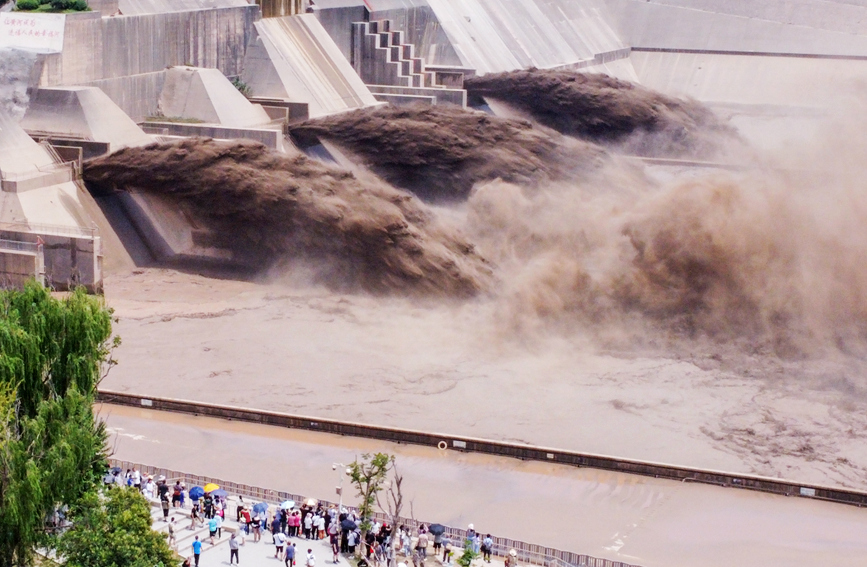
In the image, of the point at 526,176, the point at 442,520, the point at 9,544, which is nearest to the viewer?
the point at 9,544

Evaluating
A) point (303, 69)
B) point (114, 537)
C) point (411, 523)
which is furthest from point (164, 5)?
point (114, 537)

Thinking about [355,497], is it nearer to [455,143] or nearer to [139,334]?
[139,334]

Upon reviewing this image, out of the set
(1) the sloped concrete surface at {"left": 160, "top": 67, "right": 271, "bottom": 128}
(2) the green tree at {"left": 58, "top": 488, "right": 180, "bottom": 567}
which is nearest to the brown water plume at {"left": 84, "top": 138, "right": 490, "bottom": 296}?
(1) the sloped concrete surface at {"left": 160, "top": 67, "right": 271, "bottom": 128}

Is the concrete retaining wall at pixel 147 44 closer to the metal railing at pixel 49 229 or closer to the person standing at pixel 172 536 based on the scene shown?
the metal railing at pixel 49 229

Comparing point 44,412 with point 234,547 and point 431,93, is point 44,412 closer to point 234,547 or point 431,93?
point 234,547

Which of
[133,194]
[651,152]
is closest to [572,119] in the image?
[651,152]

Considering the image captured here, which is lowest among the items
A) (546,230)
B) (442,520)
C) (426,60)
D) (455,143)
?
(442,520)
